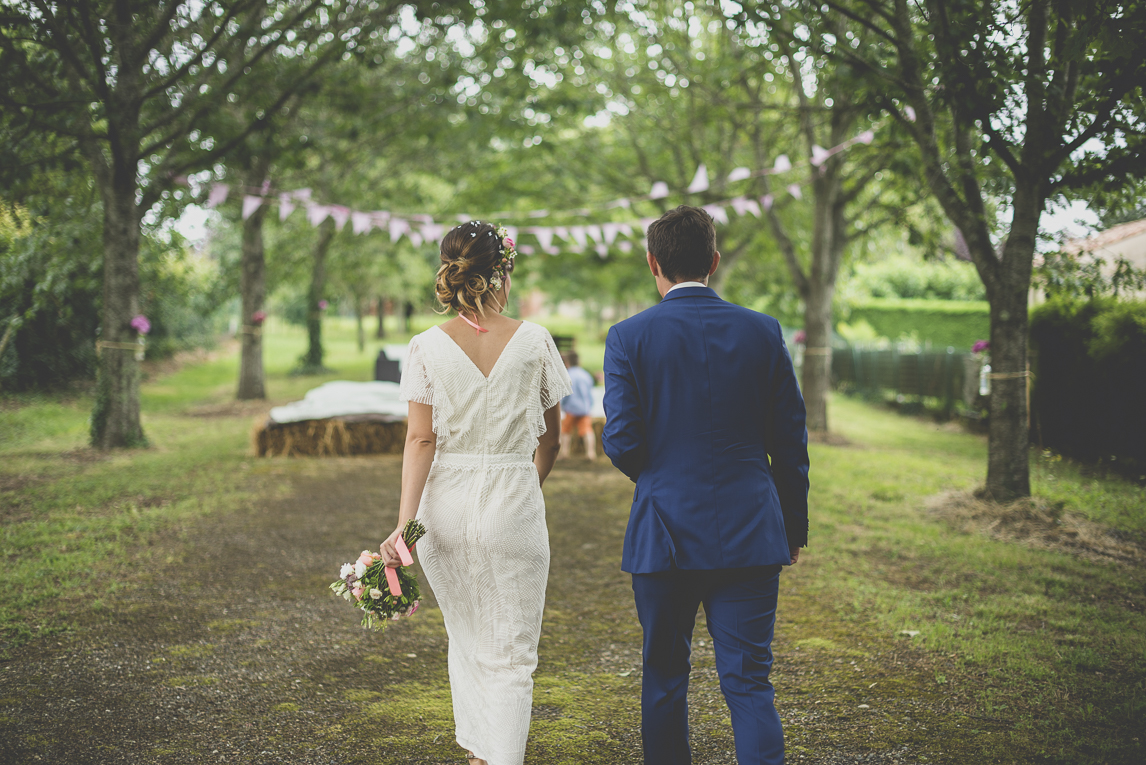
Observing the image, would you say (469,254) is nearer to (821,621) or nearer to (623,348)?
(623,348)

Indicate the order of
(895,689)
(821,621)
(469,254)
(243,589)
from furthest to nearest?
(243,589)
(821,621)
(895,689)
(469,254)

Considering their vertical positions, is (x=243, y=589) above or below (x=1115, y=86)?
below

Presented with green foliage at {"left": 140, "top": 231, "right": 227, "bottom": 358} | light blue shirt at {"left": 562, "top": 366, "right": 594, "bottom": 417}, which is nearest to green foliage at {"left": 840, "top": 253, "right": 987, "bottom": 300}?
light blue shirt at {"left": 562, "top": 366, "right": 594, "bottom": 417}

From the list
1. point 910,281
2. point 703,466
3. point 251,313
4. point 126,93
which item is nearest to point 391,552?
point 703,466

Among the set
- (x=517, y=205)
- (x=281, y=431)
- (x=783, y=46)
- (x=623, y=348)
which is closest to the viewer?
(x=623, y=348)

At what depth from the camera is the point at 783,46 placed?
273 inches

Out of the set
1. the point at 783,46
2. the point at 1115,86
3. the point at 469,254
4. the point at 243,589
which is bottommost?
the point at 243,589

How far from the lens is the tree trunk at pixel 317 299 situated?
1834 centimetres

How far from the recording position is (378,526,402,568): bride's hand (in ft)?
8.28

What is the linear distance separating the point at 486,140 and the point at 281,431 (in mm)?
6408

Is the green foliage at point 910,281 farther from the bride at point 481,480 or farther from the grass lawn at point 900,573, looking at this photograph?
the bride at point 481,480

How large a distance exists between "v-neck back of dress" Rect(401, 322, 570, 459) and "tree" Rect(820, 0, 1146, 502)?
366cm

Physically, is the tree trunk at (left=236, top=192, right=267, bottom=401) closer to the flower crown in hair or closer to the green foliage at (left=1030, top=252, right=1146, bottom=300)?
the green foliage at (left=1030, top=252, right=1146, bottom=300)

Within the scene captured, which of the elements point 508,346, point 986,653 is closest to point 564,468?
point 986,653
